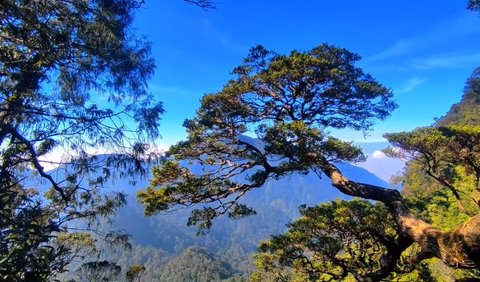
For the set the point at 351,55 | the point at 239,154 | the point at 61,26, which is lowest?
the point at 239,154

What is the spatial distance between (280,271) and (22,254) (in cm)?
665

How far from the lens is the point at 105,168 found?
6.17 metres

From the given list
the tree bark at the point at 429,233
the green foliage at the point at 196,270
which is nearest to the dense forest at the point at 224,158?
the tree bark at the point at 429,233

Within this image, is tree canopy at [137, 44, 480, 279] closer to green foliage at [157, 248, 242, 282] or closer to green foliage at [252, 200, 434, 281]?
green foliage at [252, 200, 434, 281]

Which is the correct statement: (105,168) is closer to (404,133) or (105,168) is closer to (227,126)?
(227,126)

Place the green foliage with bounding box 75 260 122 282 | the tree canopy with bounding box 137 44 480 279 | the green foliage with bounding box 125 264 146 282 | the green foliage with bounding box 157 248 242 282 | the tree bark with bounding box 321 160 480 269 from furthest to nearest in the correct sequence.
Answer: the green foliage with bounding box 157 248 242 282 < the green foliage with bounding box 125 264 146 282 < the green foliage with bounding box 75 260 122 282 < the tree canopy with bounding box 137 44 480 279 < the tree bark with bounding box 321 160 480 269

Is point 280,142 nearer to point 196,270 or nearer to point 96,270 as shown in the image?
point 96,270

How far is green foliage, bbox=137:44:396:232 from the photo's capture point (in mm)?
6961

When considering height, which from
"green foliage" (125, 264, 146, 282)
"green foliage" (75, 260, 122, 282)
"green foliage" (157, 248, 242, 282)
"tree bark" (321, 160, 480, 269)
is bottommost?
"tree bark" (321, 160, 480, 269)

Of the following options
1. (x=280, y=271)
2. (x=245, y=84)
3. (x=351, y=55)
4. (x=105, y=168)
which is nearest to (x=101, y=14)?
(x=105, y=168)

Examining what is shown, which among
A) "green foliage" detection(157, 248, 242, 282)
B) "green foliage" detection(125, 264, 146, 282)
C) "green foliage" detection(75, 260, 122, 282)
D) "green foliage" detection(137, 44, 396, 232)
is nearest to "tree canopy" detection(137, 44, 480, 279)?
"green foliage" detection(137, 44, 396, 232)

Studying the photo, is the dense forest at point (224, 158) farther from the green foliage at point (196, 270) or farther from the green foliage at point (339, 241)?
the green foliage at point (196, 270)

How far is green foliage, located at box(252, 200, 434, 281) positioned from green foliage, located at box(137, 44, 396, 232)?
135 centimetres

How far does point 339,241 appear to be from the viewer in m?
7.60
